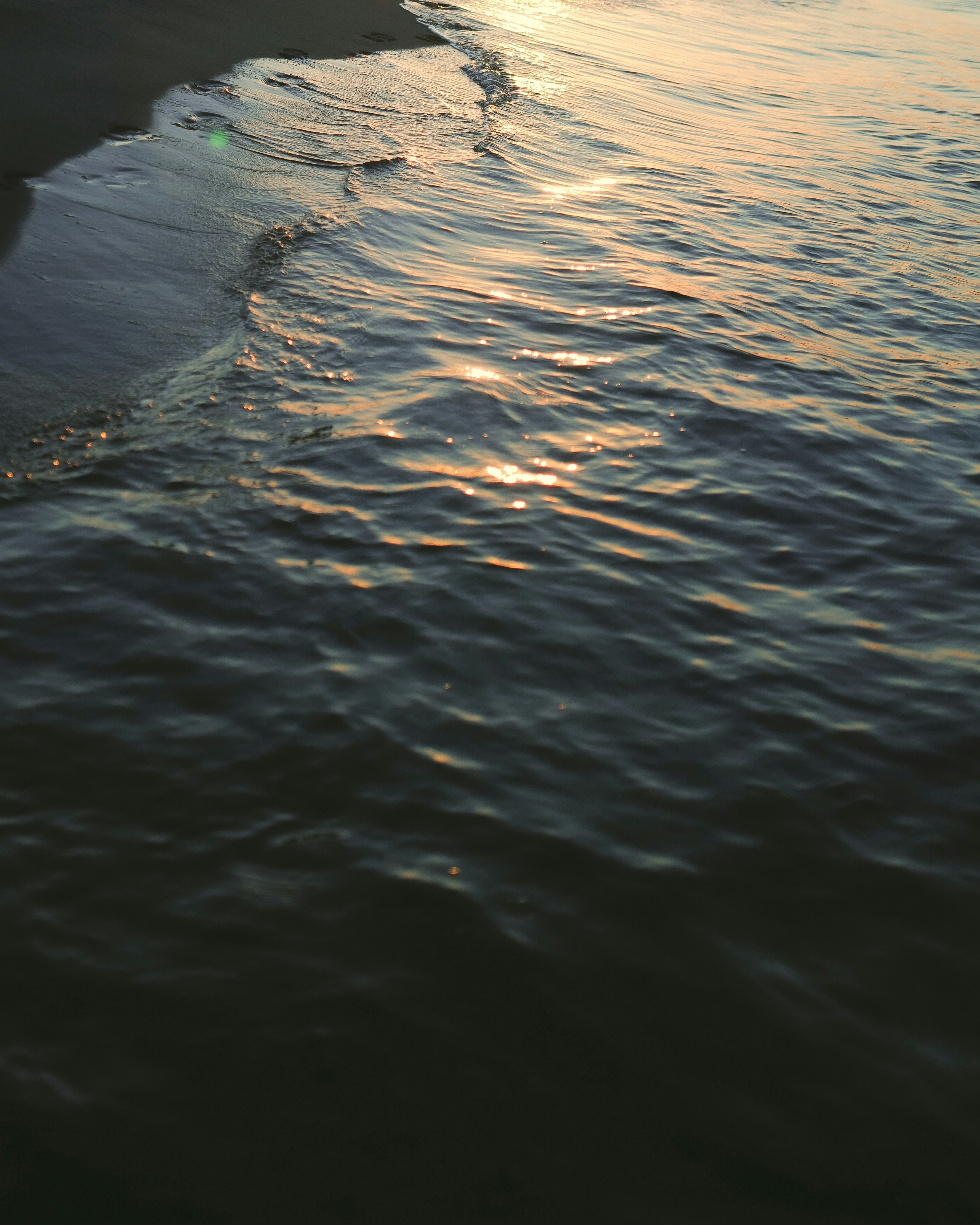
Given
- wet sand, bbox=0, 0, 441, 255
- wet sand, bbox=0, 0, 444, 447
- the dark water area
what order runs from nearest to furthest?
the dark water area < wet sand, bbox=0, 0, 444, 447 < wet sand, bbox=0, 0, 441, 255

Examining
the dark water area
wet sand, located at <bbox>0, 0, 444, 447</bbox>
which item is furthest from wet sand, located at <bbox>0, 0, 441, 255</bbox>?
the dark water area

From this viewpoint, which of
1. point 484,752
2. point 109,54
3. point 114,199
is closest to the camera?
point 484,752

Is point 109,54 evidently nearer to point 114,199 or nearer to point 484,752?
point 114,199

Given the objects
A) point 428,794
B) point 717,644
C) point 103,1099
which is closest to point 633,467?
point 717,644

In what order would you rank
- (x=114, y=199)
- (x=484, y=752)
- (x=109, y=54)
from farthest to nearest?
(x=109, y=54) < (x=114, y=199) < (x=484, y=752)

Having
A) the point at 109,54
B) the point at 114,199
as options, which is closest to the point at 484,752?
the point at 114,199

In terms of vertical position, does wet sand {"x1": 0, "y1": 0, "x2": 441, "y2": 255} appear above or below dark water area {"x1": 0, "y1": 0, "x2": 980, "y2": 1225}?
above

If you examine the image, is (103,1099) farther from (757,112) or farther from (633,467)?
(757,112)

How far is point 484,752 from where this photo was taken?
524 centimetres

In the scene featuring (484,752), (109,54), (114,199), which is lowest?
(484,752)

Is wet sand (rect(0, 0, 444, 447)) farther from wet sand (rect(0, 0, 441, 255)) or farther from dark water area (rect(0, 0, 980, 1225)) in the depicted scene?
dark water area (rect(0, 0, 980, 1225))

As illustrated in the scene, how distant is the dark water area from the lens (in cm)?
354

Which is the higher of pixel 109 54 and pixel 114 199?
pixel 109 54

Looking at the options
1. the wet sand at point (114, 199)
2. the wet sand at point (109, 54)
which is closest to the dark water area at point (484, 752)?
the wet sand at point (114, 199)
